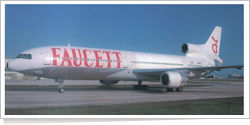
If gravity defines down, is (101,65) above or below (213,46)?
below

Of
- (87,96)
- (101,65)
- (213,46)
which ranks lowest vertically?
(87,96)

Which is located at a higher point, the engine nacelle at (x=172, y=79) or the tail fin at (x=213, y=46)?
the tail fin at (x=213, y=46)

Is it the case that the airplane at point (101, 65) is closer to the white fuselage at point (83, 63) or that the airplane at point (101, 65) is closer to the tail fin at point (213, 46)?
the white fuselage at point (83, 63)

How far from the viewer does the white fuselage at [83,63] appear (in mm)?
17266

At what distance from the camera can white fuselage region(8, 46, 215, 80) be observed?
680 inches

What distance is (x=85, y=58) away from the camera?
A: 745 inches

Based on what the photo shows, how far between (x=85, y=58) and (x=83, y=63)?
0.44m

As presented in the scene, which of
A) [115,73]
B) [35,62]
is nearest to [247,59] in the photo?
[115,73]

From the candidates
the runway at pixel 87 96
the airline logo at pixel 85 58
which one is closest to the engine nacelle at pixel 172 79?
the runway at pixel 87 96

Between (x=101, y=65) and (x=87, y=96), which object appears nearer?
(x=87, y=96)

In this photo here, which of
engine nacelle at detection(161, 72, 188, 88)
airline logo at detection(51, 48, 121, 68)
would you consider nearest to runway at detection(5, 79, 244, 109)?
engine nacelle at detection(161, 72, 188, 88)

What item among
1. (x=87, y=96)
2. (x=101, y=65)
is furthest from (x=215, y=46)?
(x=87, y=96)

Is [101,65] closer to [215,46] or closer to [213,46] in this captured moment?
[213,46]

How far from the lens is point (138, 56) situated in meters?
23.2
